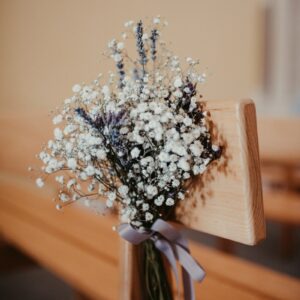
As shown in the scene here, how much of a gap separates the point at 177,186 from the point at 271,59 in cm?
296

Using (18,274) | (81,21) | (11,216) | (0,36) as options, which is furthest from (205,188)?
(0,36)

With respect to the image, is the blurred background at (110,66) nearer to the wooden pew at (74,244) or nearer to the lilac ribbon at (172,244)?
the wooden pew at (74,244)

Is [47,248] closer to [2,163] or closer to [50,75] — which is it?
[50,75]

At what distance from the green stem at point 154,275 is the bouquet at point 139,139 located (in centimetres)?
9

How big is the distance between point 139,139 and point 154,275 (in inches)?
12.5

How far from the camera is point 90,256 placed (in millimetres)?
1253

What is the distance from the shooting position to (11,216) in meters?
1.75

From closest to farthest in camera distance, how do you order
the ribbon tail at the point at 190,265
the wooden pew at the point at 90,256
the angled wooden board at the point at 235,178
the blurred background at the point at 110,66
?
the angled wooden board at the point at 235,178, the ribbon tail at the point at 190,265, the wooden pew at the point at 90,256, the blurred background at the point at 110,66

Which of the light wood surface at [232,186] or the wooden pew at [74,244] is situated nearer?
the light wood surface at [232,186]

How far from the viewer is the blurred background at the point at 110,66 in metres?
1.43

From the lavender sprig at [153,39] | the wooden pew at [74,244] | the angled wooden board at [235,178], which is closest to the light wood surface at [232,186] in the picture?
the angled wooden board at [235,178]

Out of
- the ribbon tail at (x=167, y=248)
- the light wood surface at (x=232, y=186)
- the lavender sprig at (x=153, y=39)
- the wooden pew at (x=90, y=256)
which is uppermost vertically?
the lavender sprig at (x=153, y=39)

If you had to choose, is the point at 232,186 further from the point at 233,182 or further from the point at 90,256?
the point at 90,256

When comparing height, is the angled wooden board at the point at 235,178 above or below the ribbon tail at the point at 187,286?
above
